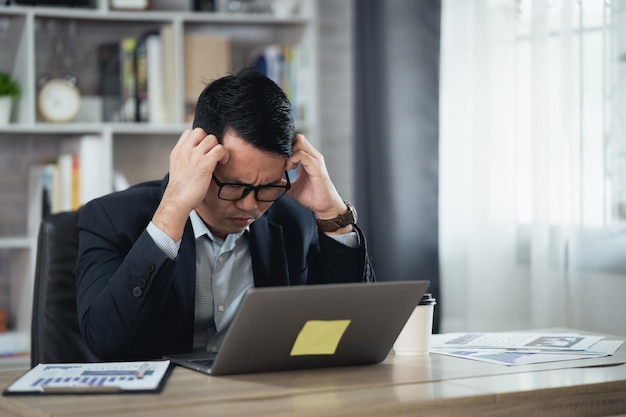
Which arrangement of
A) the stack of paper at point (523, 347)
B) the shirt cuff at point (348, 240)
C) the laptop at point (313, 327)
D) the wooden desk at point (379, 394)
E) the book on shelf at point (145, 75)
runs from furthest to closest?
1. the book on shelf at point (145, 75)
2. the shirt cuff at point (348, 240)
3. the stack of paper at point (523, 347)
4. the laptop at point (313, 327)
5. the wooden desk at point (379, 394)

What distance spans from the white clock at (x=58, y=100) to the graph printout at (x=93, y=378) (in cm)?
196

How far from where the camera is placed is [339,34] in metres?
3.76

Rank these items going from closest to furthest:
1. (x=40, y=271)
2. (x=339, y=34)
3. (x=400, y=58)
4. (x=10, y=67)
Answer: (x=40, y=271) → (x=400, y=58) → (x=10, y=67) → (x=339, y=34)

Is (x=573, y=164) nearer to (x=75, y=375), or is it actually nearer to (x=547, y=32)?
(x=547, y=32)

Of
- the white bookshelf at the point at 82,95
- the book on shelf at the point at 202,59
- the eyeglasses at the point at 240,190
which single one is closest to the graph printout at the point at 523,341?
the eyeglasses at the point at 240,190

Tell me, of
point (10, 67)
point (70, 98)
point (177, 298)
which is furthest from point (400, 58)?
point (177, 298)

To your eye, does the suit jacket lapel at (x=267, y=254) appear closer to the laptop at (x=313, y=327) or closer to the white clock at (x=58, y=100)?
the laptop at (x=313, y=327)

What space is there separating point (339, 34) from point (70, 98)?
1.08 metres

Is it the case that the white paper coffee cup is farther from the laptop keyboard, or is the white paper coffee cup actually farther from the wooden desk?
the laptop keyboard

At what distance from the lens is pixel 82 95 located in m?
3.52

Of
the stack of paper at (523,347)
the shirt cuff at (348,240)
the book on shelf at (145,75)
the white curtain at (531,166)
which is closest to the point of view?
the stack of paper at (523,347)

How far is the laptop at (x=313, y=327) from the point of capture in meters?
1.35

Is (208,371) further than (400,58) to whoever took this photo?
No

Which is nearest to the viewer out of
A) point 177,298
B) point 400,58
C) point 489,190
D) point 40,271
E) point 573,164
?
point 177,298
